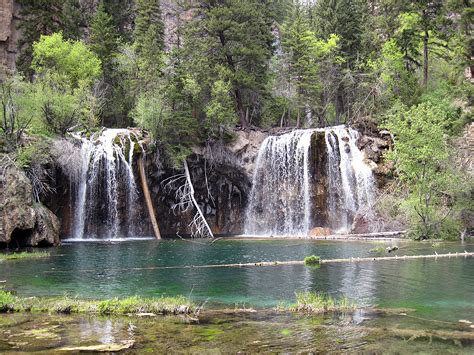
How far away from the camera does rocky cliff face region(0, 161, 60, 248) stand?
2714 cm

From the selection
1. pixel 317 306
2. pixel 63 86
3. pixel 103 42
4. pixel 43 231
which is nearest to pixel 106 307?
pixel 317 306

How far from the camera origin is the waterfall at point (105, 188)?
121 ft

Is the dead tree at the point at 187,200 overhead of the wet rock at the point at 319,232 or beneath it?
overhead

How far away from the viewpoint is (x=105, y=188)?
37.2m

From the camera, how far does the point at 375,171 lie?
3775cm

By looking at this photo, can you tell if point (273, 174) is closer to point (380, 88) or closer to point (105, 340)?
point (380, 88)

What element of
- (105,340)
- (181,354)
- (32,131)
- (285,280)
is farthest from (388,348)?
(32,131)

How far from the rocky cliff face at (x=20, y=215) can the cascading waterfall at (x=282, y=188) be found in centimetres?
1650

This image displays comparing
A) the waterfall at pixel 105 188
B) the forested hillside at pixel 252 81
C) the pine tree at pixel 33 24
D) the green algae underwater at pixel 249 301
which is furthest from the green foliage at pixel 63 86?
the green algae underwater at pixel 249 301

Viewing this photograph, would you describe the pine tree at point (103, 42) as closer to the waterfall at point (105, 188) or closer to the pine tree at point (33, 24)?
the pine tree at point (33, 24)

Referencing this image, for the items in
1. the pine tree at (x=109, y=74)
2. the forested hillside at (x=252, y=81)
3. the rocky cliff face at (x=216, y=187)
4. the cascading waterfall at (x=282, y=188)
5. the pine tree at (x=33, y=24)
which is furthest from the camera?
the pine tree at (x=33, y=24)

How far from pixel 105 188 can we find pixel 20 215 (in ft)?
33.0

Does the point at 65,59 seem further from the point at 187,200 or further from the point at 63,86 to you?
the point at 187,200

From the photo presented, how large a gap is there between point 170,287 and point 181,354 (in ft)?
27.0
